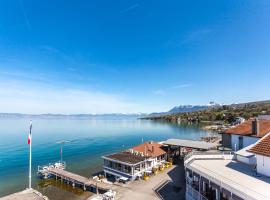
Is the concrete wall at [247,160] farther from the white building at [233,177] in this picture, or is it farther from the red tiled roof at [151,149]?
the red tiled roof at [151,149]

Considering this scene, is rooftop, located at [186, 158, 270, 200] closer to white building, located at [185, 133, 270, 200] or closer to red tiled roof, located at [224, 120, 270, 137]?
white building, located at [185, 133, 270, 200]

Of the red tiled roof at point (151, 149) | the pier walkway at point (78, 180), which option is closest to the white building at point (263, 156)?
the pier walkway at point (78, 180)

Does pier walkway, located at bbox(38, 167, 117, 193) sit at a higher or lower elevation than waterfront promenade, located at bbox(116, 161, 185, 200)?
lower

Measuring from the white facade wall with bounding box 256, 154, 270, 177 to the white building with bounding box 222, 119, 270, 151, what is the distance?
12902 mm

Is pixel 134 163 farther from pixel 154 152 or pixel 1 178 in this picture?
pixel 1 178

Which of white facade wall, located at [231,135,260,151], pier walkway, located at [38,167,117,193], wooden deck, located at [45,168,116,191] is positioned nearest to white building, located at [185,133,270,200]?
white facade wall, located at [231,135,260,151]

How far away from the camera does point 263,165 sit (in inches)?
595

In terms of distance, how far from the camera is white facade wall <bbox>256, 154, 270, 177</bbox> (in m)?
14.8

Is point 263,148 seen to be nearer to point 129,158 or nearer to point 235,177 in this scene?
point 235,177

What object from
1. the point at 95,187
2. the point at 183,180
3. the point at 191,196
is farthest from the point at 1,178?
the point at 191,196

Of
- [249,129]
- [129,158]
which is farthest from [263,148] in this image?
[129,158]

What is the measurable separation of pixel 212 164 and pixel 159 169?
651 inches

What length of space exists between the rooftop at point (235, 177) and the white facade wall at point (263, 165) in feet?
1.71

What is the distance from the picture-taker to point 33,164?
1918 inches
